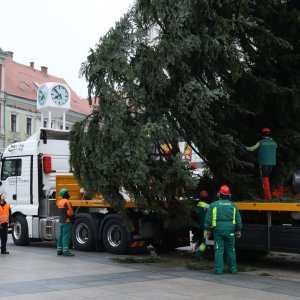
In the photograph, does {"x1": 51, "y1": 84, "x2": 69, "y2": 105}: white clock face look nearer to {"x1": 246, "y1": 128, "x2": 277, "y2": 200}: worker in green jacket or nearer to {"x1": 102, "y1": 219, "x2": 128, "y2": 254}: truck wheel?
{"x1": 102, "y1": 219, "x2": 128, "y2": 254}: truck wheel

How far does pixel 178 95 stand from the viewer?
Answer: 1207 cm

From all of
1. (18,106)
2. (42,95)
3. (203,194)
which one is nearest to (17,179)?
(203,194)

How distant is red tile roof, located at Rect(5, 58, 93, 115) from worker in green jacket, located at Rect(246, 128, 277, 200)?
48.3 meters

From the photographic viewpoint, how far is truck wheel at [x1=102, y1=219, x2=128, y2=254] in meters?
14.3

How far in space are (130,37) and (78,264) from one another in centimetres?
519

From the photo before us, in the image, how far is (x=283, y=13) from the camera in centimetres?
1310

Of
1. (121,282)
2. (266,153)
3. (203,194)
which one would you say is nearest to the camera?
(121,282)

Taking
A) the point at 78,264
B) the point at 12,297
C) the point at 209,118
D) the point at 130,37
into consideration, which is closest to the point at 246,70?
the point at 209,118

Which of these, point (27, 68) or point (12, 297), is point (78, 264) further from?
point (27, 68)

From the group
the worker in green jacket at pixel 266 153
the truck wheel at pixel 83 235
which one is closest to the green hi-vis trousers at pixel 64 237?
the truck wheel at pixel 83 235

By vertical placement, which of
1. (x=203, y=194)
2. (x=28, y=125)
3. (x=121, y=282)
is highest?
(x=28, y=125)

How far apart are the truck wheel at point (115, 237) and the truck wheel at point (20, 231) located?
324 centimetres

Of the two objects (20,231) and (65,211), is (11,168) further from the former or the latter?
(65,211)

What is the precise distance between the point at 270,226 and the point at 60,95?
2064cm
